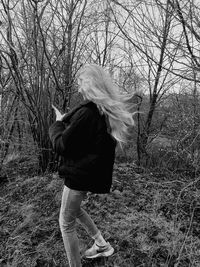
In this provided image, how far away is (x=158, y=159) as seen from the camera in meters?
5.07

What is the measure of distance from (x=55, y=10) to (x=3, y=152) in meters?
2.40

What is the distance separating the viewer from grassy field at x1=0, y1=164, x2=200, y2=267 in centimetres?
214

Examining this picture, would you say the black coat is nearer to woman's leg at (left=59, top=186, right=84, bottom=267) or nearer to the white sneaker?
woman's leg at (left=59, top=186, right=84, bottom=267)

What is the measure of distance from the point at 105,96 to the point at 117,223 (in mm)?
1620

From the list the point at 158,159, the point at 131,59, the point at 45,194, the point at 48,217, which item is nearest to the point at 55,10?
→ the point at 131,59

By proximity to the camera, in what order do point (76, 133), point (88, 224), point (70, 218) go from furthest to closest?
point (88, 224) < point (70, 218) < point (76, 133)

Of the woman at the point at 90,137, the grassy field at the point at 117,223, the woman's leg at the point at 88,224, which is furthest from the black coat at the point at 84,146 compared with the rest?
the grassy field at the point at 117,223

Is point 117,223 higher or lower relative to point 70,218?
lower

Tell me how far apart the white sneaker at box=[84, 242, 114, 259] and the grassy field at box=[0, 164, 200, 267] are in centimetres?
6

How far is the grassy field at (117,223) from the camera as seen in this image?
2.14 metres

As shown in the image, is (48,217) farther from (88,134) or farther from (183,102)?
(183,102)

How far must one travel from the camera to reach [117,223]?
2.62 meters

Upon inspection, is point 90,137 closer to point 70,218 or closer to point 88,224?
point 70,218

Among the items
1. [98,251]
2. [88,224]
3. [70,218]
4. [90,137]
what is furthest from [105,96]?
[98,251]
